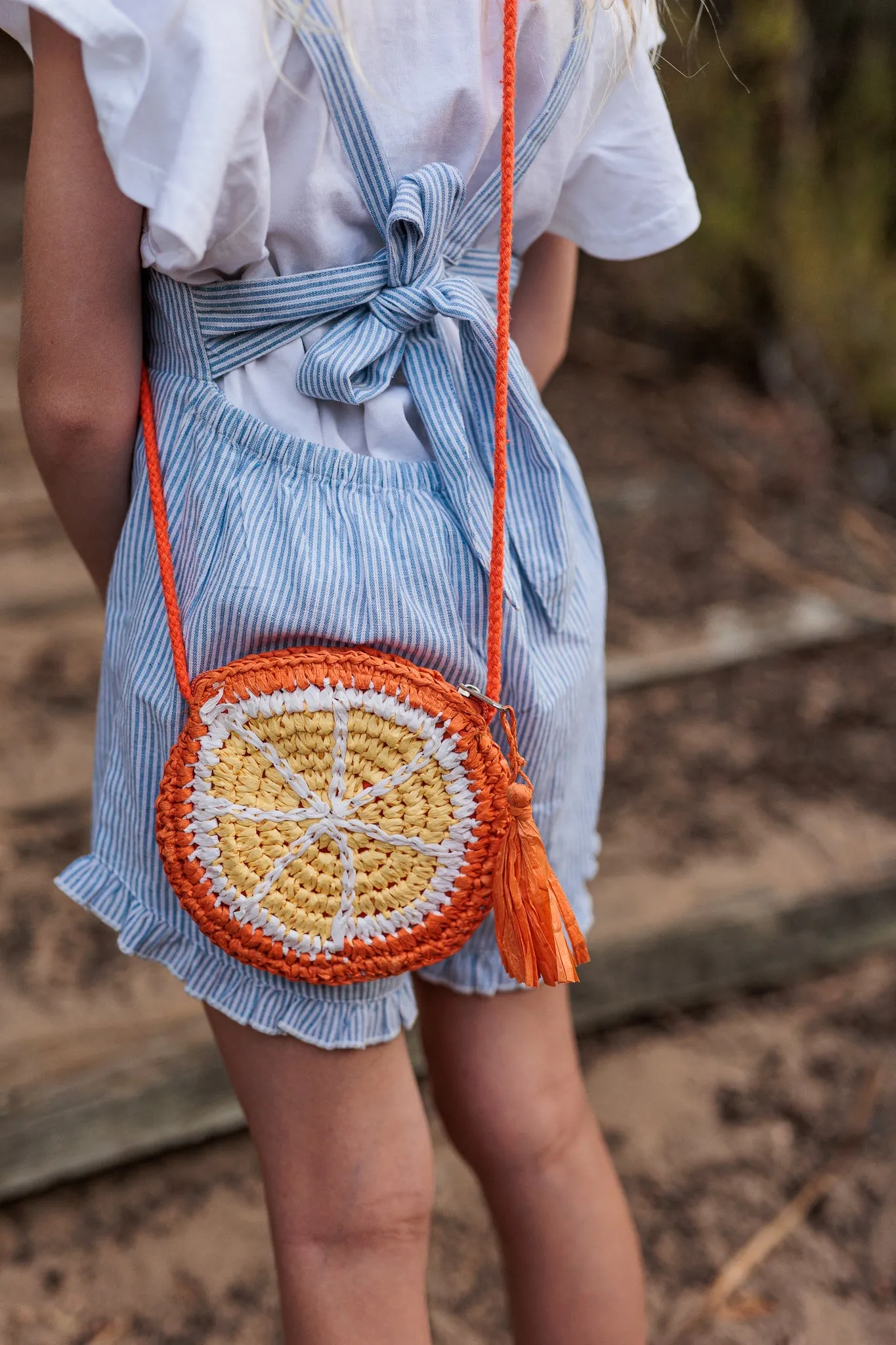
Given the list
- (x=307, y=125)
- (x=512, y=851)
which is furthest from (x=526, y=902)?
(x=307, y=125)

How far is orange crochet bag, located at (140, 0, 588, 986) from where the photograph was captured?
2.41 feet

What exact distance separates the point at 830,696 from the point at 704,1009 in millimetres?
653

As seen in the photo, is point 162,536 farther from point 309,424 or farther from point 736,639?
point 736,639

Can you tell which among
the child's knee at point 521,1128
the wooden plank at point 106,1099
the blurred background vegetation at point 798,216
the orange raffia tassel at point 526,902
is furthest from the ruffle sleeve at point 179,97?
the blurred background vegetation at point 798,216

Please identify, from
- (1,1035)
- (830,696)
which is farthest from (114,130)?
(830,696)

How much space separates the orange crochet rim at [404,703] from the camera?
28.7 inches

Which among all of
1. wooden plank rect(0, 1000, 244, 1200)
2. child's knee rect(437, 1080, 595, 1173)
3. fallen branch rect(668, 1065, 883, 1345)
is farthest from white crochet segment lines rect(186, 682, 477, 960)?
fallen branch rect(668, 1065, 883, 1345)

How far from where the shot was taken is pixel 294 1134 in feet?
2.63

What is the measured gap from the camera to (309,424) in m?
0.77

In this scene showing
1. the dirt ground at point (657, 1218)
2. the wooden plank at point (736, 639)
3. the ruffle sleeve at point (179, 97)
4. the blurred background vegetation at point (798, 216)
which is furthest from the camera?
the blurred background vegetation at point (798, 216)

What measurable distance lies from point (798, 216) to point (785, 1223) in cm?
210

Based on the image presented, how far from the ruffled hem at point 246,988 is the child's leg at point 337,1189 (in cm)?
2

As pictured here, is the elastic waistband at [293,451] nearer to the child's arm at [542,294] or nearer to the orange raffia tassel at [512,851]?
the orange raffia tassel at [512,851]

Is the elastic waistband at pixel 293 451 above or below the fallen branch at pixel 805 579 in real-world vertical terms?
above
